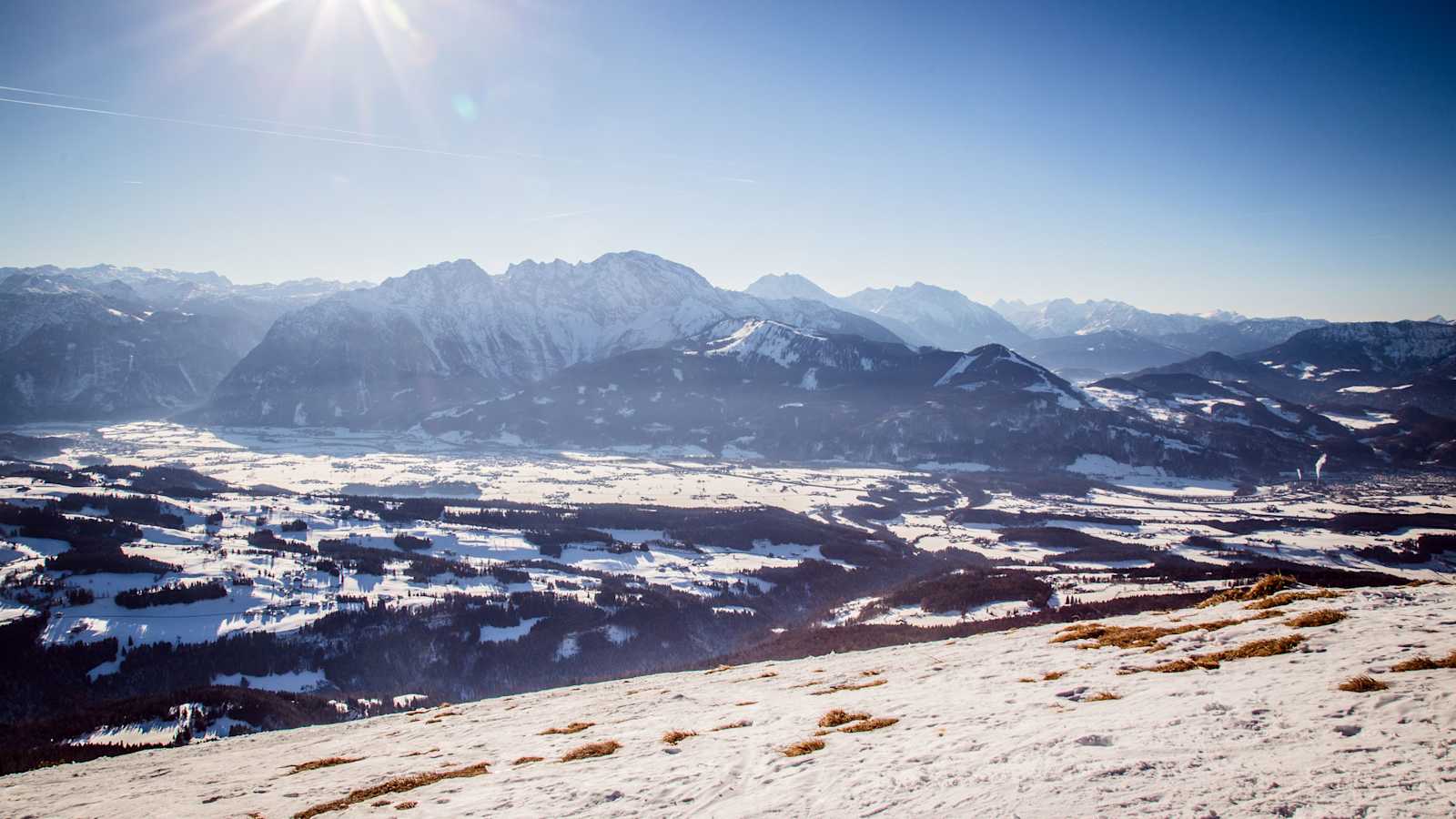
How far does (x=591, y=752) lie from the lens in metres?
26.0

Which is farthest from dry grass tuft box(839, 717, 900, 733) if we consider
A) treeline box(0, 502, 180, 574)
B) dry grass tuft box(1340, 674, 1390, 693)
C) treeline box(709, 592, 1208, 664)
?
treeline box(0, 502, 180, 574)

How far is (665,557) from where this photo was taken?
17412cm

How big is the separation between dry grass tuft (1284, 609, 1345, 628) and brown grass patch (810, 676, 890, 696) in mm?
17917

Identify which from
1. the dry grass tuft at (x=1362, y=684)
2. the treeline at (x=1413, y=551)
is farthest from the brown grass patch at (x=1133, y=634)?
the treeline at (x=1413, y=551)

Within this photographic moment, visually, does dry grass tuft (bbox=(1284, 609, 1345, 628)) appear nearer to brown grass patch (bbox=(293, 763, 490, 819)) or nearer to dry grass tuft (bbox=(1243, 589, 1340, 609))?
dry grass tuft (bbox=(1243, 589, 1340, 609))

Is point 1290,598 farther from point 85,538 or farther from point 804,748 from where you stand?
point 85,538

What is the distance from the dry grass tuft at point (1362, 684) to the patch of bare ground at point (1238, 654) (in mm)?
5527

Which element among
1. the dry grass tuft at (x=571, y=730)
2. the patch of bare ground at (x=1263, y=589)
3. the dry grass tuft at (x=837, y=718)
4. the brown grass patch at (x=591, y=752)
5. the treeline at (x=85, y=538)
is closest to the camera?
the dry grass tuft at (x=837, y=718)

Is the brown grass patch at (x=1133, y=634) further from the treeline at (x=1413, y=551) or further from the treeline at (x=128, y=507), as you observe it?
the treeline at (x=128, y=507)

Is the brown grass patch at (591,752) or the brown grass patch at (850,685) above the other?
the brown grass patch at (591,752)

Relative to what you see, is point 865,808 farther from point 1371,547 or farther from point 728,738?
point 1371,547

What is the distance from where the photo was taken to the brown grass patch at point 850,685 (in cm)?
3469

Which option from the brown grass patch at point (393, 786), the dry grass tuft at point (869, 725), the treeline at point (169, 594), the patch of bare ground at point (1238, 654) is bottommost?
the treeline at point (169, 594)

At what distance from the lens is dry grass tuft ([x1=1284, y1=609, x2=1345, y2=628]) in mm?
28172
